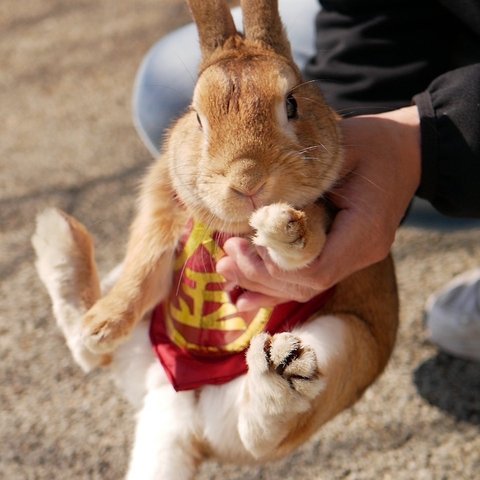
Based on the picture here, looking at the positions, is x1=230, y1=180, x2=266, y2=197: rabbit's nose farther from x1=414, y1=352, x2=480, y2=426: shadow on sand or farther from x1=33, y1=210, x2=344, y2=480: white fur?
x1=414, y1=352, x2=480, y2=426: shadow on sand

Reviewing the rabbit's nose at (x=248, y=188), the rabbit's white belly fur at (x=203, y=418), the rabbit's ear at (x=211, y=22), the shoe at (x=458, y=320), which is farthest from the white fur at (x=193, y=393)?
the shoe at (x=458, y=320)

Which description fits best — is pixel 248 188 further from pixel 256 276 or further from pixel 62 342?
pixel 62 342

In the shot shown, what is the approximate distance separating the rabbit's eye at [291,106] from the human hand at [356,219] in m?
0.20

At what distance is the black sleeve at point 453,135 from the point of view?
1688mm

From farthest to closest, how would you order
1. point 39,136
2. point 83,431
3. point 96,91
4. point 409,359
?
point 96,91 < point 39,136 < point 409,359 < point 83,431

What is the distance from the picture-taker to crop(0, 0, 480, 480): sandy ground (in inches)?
76.4

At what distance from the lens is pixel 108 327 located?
5.28 ft

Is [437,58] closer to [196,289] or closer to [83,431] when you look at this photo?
[196,289]

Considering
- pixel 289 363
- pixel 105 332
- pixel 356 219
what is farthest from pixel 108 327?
pixel 356 219

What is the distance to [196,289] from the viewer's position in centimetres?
163

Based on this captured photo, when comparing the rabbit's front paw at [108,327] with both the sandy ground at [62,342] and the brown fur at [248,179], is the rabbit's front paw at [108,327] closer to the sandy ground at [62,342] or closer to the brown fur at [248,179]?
the brown fur at [248,179]

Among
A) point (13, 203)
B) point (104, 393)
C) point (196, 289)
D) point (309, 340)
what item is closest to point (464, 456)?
point (309, 340)

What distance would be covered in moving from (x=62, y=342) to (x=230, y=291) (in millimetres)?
863

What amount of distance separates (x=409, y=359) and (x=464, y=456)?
0.36m
